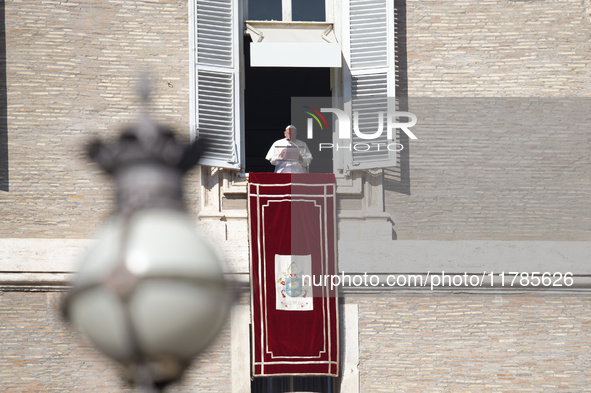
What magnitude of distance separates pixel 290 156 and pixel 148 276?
9423 mm

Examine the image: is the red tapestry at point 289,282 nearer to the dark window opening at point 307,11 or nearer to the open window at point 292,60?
the open window at point 292,60

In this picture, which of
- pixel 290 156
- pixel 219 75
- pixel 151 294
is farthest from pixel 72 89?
pixel 151 294

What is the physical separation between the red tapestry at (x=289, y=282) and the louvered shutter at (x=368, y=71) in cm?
90

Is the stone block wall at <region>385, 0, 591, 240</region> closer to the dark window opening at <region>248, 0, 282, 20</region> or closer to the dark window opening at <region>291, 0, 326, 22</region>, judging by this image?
the dark window opening at <region>291, 0, 326, 22</region>

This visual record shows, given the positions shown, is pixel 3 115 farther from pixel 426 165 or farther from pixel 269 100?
pixel 269 100

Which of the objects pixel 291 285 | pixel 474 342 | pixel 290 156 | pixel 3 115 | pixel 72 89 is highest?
pixel 72 89

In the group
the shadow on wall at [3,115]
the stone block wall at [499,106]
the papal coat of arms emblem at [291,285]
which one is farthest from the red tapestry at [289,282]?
the shadow on wall at [3,115]

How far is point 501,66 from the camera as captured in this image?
37.6ft

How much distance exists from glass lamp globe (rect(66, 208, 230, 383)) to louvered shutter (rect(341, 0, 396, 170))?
9540 mm

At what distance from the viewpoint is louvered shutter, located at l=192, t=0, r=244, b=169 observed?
10.9 meters

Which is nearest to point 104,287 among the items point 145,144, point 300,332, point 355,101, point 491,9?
point 145,144

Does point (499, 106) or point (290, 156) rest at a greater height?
point (499, 106)

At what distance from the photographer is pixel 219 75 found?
1109 centimetres

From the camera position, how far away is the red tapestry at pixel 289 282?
10.6 meters
